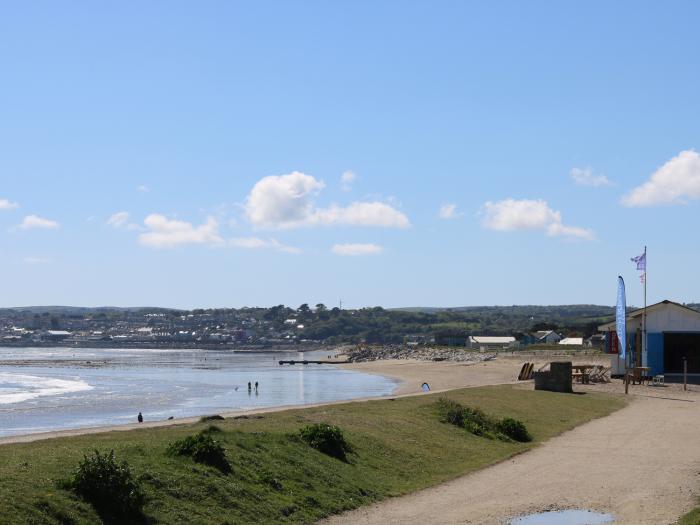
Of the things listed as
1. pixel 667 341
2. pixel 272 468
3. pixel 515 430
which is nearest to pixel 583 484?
pixel 272 468

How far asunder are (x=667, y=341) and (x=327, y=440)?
121ft

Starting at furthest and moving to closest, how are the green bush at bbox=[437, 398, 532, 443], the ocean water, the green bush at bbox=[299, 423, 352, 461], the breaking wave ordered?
1. the breaking wave
2. the ocean water
3. the green bush at bbox=[437, 398, 532, 443]
4. the green bush at bbox=[299, 423, 352, 461]

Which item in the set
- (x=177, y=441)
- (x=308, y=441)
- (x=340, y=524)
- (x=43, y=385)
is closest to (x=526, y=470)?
(x=308, y=441)

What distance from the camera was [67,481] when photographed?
43.1ft

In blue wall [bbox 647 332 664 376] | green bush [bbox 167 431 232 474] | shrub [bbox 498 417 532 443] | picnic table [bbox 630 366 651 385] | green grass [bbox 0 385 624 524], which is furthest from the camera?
blue wall [bbox 647 332 664 376]

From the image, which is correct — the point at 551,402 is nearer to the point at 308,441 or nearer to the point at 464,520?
the point at 308,441

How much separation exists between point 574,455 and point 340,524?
32.6 feet

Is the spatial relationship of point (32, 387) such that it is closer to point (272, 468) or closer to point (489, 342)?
point (272, 468)

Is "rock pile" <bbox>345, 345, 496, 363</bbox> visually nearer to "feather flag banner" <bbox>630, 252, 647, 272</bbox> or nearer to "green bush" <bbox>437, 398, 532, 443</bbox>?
"feather flag banner" <bbox>630, 252, 647, 272</bbox>

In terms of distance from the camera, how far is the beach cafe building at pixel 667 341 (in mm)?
50031

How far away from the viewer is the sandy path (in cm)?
1579

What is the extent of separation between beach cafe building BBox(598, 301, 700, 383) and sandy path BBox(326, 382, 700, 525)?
2317 centimetres

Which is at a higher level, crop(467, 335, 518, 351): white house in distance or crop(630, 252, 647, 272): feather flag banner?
crop(630, 252, 647, 272): feather flag banner

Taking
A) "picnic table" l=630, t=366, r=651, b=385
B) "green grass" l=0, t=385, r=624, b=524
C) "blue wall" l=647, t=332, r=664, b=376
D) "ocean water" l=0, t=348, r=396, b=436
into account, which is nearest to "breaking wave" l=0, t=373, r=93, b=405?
"ocean water" l=0, t=348, r=396, b=436
